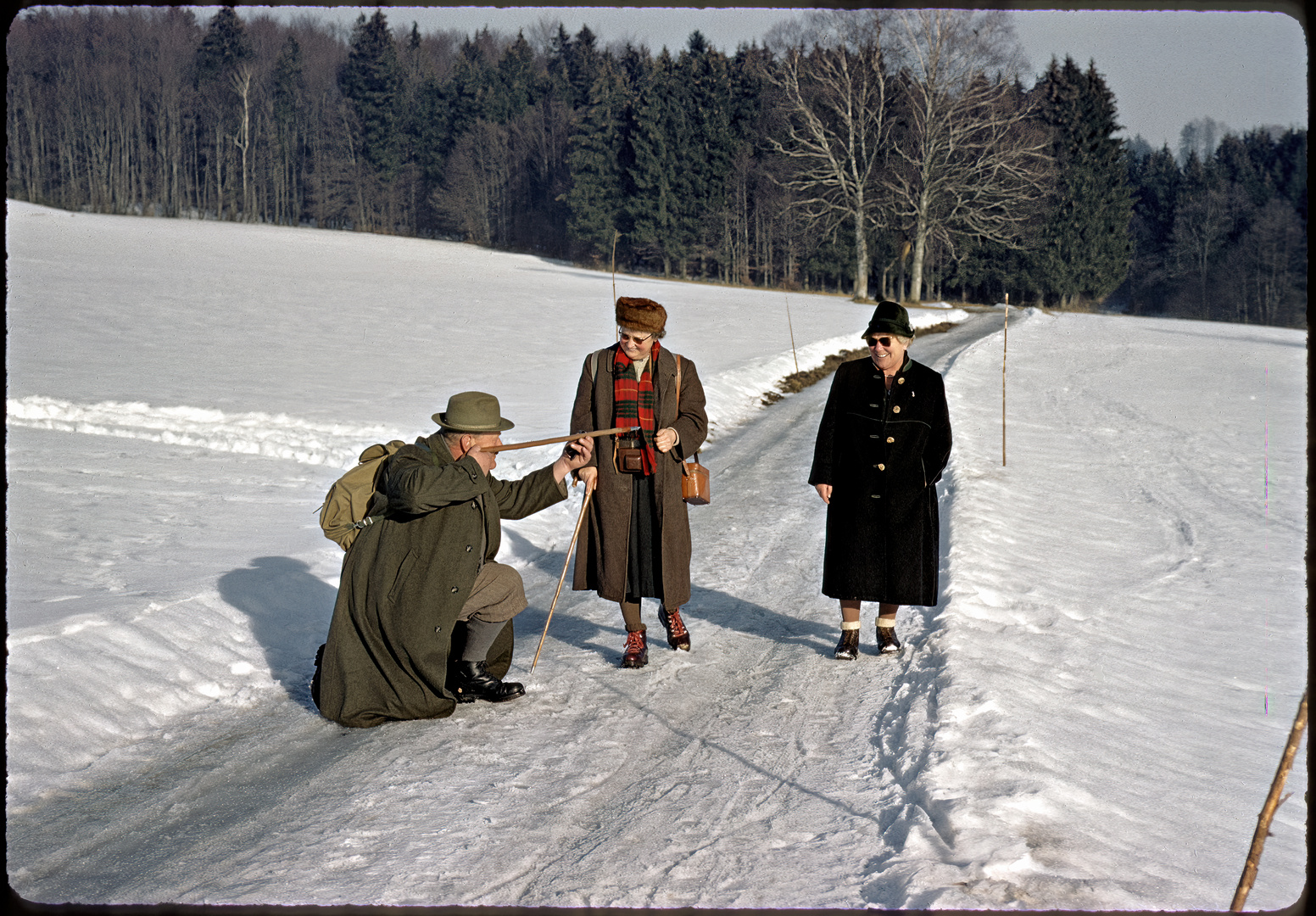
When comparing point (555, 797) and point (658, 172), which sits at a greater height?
point (658, 172)

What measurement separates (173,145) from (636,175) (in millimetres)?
34427

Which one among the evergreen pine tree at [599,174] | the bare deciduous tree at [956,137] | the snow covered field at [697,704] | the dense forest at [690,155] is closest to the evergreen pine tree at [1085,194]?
the dense forest at [690,155]

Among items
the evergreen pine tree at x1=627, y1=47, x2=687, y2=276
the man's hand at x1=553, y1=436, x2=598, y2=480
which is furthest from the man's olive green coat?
the evergreen pine tree at x1=627, y1=47, x2=687, y2=276

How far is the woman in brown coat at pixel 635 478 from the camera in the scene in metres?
5.67

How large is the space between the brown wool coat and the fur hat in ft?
0.80

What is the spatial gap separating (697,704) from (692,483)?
120cm

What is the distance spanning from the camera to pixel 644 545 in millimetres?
5734

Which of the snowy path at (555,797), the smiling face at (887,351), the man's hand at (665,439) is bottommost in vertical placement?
the snowy path at (555,797)

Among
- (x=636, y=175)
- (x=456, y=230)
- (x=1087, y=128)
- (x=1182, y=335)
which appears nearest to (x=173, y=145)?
(x=456, y=230)

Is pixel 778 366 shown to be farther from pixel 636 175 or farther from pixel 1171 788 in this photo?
pixel 636 175

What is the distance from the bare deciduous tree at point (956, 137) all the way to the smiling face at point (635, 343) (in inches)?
1429

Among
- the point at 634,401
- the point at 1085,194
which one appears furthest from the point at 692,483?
the point at 1085,194

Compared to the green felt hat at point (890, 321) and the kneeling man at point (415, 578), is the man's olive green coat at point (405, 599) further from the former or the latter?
the green felt hat at point (890, 321)

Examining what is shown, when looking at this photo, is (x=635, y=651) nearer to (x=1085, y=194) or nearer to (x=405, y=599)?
(x=405, y=599)
